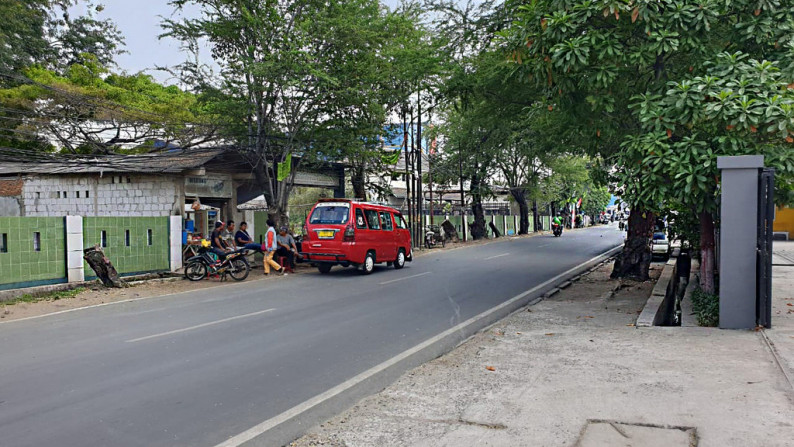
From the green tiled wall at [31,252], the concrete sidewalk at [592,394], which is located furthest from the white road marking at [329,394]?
the green tiled wall at [31,252]

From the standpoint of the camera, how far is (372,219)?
703 inches

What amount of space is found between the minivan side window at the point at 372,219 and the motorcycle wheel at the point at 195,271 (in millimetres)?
4854

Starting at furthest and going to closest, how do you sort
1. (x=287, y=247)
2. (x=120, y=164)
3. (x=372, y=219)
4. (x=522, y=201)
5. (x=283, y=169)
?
(x=522, y=201)
(x=283, y=169)
(x=120, y=164)
(x=287, y=247)
(x=372, y=219)

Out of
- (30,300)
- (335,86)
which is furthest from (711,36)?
(30,300)

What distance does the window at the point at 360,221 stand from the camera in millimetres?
16953

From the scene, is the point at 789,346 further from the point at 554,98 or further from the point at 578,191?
the point at 578,191

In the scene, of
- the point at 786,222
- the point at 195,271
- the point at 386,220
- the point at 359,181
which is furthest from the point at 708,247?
the point at 786,222

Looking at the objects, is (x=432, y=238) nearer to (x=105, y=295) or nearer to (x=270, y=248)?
(x=270, y=248)

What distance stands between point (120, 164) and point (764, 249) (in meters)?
18.0

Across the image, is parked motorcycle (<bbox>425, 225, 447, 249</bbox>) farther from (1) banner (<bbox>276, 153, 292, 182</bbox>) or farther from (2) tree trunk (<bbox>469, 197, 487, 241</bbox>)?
(1) banner (<bbox>276, 153, 292, 182</bbox>)

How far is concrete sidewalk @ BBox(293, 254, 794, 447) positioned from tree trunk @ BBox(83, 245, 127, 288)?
985cm

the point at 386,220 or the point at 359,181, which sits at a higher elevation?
the point at 359,181

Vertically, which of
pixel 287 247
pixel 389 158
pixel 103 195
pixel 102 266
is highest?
pixel 389 158

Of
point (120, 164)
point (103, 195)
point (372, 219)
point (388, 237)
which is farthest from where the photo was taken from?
point (103, 195)
